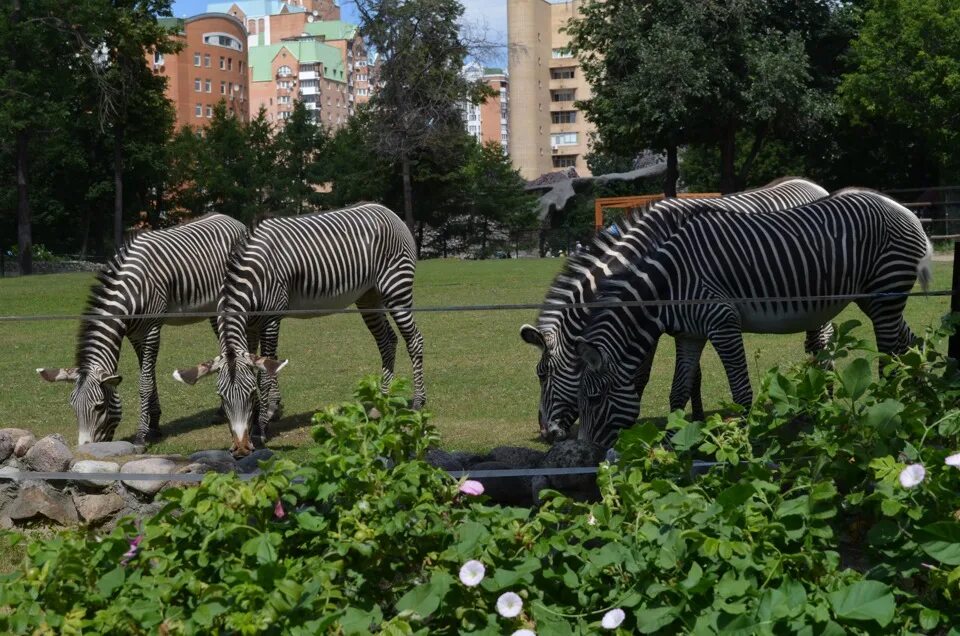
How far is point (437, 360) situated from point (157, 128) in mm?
38843

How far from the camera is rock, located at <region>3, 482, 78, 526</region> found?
257 inches

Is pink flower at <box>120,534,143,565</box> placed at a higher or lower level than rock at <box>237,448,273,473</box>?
higher

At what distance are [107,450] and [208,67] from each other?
4507 inches

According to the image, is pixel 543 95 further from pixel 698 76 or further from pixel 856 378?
pixel 856 378

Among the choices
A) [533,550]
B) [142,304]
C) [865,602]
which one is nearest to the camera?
[865,602]

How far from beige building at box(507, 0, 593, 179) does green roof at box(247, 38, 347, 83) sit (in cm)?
5457

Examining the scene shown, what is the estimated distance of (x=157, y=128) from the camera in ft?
161

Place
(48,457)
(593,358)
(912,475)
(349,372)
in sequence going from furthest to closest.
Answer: (349,372), (48,457), (593,358), (912,475)

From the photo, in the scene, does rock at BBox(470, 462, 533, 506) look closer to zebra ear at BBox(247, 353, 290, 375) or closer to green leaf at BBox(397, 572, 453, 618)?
green leaf at BBox(397, 572, 453, 618)

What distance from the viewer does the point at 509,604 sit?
3025 mm

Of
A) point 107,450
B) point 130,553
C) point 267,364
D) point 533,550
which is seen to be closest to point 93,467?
point 107,450

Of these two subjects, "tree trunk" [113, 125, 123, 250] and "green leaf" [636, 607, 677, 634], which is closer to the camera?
"green leaf" [636, 607, 677, 634]

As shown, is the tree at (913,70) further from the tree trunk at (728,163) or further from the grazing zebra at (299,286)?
the grazing zebra at (299,286)

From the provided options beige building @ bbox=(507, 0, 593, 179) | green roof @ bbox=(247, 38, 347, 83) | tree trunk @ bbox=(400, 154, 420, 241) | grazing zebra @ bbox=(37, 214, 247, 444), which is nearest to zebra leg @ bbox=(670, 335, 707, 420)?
grazing zebra @ bbox=(37, 214, 247, 444)
